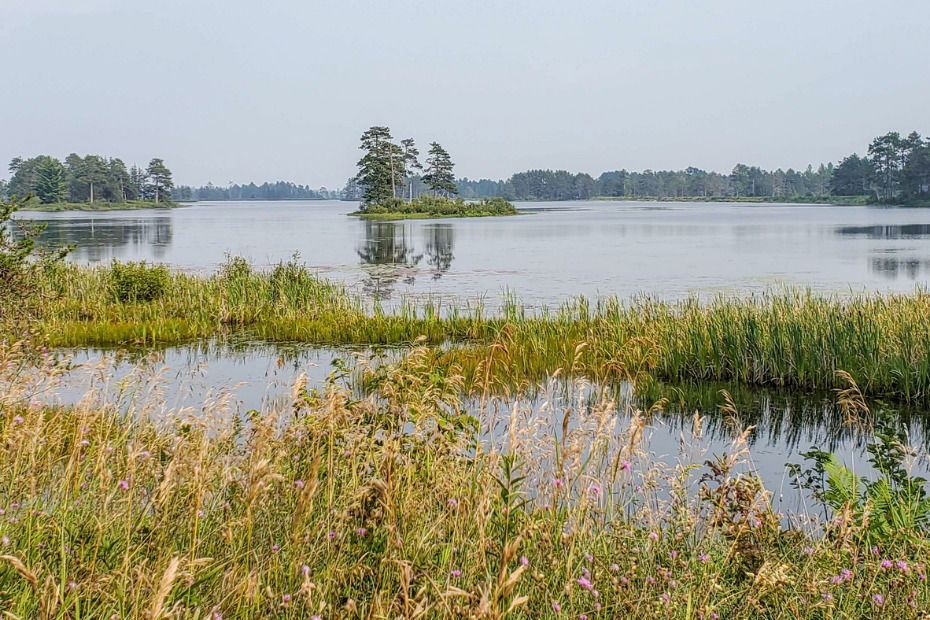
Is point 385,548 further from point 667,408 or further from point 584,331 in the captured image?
point 584,331

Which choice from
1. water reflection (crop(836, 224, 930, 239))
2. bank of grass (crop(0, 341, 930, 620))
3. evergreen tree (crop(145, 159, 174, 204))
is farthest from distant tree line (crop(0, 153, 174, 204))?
bank of grass (crop(0, 341, 930, 620))

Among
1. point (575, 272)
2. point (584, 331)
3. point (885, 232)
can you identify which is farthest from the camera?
point (885, 232)

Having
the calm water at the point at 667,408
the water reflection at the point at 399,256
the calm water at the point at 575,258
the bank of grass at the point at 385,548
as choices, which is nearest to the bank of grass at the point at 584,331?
the calm water at the point at 667,408

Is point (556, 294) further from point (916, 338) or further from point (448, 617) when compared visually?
point (448, 617)

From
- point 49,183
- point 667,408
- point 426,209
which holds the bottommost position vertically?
point 667,408

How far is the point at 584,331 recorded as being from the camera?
44.7 ft


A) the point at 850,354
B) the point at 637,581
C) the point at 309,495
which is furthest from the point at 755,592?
the point at 850,354

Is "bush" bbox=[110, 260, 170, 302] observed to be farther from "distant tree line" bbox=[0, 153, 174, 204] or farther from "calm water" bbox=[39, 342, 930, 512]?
"distant tree line" bbox=[0, 153, 174, 204]

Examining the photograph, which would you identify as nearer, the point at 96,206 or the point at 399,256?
the point at 399,256

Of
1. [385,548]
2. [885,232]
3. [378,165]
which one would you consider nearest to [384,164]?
[378,165]

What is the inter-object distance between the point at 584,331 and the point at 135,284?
1079 centimetres

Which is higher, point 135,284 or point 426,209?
point 426,209

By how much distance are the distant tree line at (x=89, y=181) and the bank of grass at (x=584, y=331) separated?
122 m

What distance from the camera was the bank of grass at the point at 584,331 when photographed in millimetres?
10594
